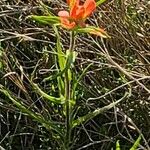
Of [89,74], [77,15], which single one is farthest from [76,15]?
[89,74]

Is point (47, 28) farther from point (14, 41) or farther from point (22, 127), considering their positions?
point (22, 127)

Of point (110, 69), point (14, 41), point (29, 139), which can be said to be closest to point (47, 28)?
point (14, 41)

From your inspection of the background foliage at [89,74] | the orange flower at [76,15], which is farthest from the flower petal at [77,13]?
the background foliage at [89,74]

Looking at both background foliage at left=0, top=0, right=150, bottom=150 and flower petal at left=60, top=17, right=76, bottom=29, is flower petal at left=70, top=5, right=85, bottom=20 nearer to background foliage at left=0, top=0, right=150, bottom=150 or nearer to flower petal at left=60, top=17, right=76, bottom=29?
flower petal at left=60, top=17, right=76, bottom=29

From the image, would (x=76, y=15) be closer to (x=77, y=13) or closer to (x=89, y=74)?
(x=77, y=13)

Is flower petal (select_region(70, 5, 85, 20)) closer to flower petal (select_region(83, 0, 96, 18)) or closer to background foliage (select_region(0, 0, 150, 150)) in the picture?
flower petal (select_region(83, 0, 96, 18))

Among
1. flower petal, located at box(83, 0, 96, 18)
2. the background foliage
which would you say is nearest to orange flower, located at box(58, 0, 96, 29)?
flower petal, located at box(83, 0, 96, 18)

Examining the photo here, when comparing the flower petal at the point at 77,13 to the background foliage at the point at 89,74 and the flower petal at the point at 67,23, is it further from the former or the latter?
the background foliage at the point at 89,74

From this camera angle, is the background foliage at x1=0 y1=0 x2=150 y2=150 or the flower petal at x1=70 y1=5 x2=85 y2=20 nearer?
the flower petal at x1=70 y1=5 x2=85 y2=20

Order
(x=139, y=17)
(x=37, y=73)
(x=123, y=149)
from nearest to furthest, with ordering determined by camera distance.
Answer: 1. (x=123, y=149)
2. (x=37, y=73)
3. (x=139, y=17)

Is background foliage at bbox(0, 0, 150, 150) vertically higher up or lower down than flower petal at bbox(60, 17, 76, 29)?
lower down

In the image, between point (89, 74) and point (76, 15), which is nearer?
point (76, 15)
